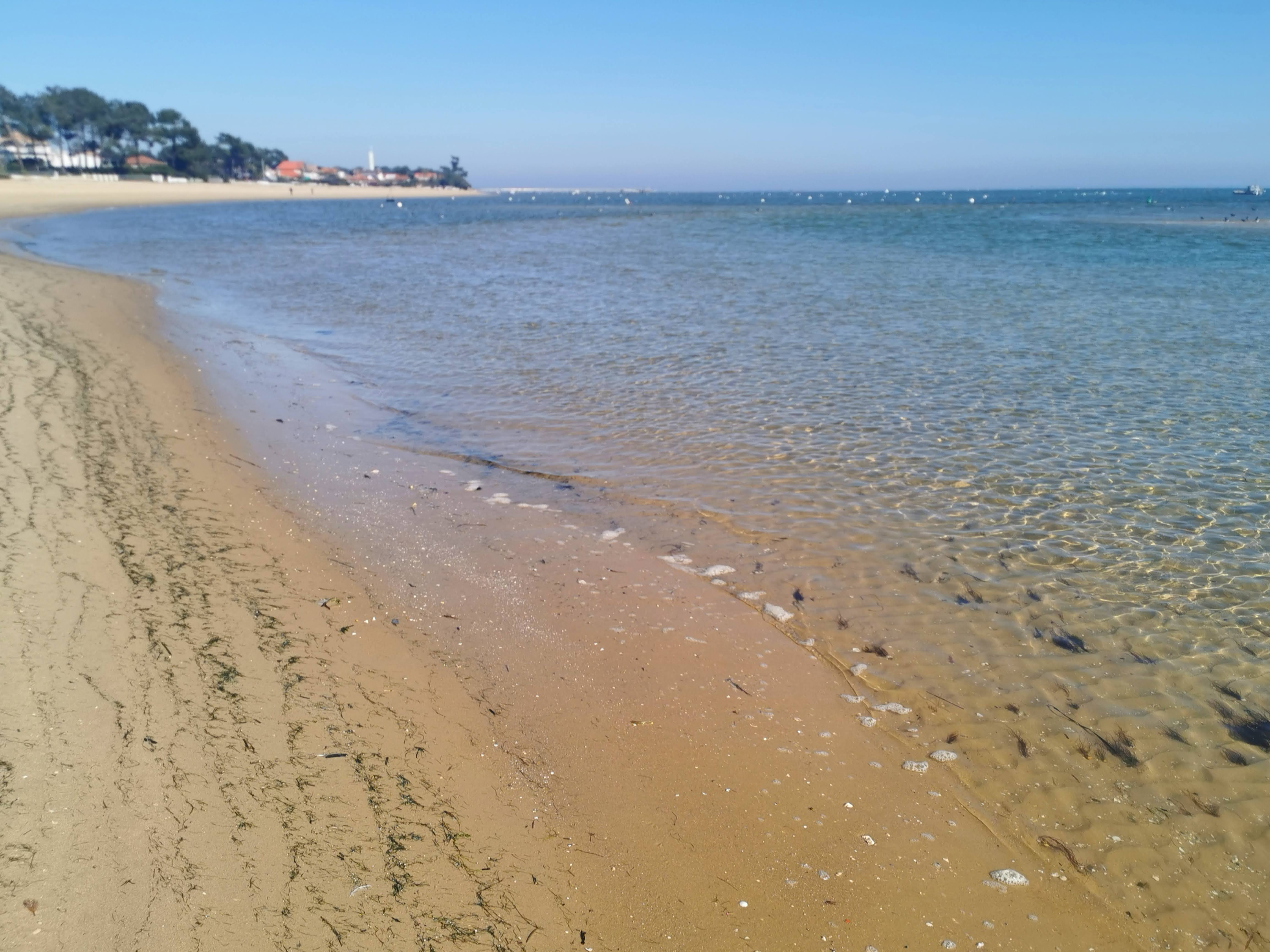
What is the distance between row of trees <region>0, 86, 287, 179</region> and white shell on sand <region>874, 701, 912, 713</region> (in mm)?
116357

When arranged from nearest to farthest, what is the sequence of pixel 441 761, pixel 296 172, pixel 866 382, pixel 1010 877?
pixel 1010 877 < pixel 441 761 < pixel 866 382 < pixel 296 172

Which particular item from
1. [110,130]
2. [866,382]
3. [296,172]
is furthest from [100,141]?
[866,382]

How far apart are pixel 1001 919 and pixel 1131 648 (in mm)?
2402

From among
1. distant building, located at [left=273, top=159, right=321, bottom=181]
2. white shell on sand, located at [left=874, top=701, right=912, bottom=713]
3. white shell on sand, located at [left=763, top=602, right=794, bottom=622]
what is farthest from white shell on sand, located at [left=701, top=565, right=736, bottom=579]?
distant building, located at [left=273, top=159, right=321, bottom=181]

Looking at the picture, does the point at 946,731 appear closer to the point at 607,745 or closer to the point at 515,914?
the point at 607,745

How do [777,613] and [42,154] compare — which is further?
[42,154]

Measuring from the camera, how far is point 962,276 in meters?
21.1

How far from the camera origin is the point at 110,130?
9494 centimetres

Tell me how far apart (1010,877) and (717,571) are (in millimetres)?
2719

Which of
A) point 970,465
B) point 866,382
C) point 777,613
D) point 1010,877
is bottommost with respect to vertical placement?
point 1010,877

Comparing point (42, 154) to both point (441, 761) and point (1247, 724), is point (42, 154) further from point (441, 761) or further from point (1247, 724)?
point (1247, 724)

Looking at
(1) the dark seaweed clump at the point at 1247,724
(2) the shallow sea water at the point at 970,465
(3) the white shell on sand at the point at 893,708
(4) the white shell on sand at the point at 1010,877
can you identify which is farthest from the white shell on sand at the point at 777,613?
(1) the dark seaweed clump at the point at 1247,724

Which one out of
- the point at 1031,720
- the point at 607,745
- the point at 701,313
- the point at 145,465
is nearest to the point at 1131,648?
the point at 1031,720

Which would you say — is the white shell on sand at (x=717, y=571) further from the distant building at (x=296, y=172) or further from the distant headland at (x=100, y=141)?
the distant building at (x=296, y=172)
